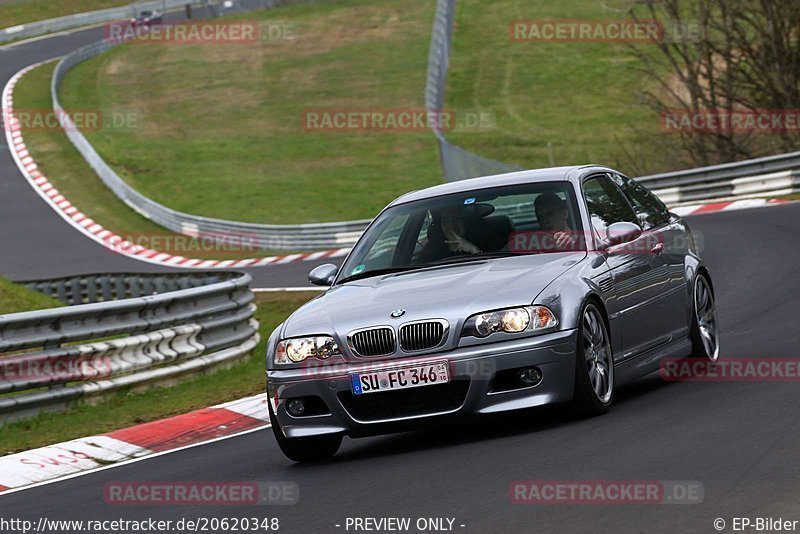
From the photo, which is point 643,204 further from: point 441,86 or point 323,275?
point 441,86

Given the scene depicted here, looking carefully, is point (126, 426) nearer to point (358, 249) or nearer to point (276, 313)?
point (358, 249)

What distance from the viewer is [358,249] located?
8.84 meters

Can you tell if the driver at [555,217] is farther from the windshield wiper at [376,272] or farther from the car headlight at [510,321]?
the car headlight at [510,321]

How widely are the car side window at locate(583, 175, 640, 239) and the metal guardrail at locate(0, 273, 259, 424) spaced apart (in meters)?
4.28

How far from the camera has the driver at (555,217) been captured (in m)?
8.36

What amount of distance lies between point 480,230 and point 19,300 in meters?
9.23

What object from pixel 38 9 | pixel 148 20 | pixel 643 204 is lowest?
pixel 643 204

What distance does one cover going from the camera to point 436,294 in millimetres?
7512

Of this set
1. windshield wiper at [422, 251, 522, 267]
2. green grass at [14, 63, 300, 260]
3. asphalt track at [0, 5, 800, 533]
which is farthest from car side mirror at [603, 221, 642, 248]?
green grass at [14, 63, 300, 260]

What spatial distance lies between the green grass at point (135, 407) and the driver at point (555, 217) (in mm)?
3607

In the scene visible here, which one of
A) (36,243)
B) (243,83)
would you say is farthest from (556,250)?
(243,83)

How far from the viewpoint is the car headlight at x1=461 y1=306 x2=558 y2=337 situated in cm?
727

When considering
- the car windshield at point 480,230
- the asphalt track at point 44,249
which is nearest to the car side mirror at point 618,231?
the car windshield at point 480,230

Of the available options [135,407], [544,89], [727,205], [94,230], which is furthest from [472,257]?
[544,89]
